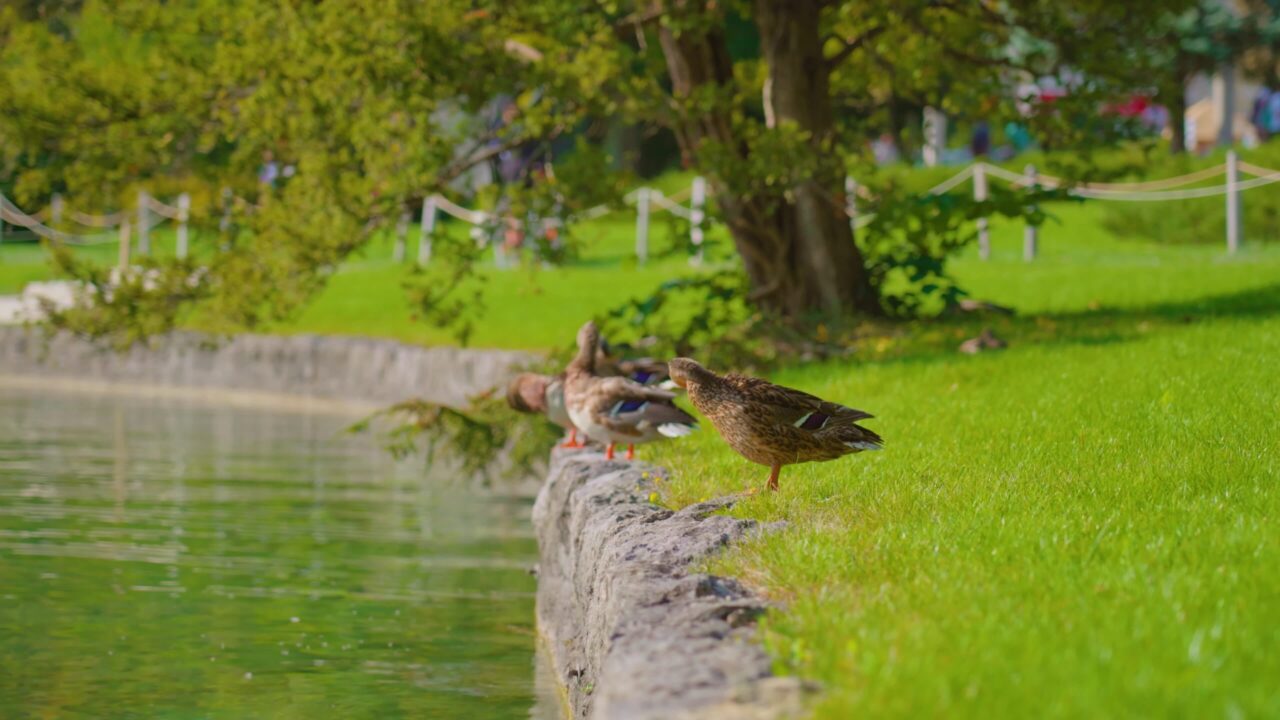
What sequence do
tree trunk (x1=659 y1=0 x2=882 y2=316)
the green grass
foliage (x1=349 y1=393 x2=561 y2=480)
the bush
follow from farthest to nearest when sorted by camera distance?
the bush < tree trunk (x1=659 y1=0 x2=882 y2=316) < foliage (x1=349 y1=393 x2=561 y2=480) < the green grass

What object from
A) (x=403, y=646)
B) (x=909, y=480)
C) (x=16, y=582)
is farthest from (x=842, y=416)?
(x=16, y=582)

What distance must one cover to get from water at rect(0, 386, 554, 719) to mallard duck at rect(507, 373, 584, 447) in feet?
3.92

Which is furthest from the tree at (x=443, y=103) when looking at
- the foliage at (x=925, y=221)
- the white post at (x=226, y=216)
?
the foliage at (x=925, y=221)

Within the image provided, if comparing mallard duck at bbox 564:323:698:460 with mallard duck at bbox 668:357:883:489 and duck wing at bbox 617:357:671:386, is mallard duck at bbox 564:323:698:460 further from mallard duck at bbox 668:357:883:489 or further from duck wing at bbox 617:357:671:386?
mallard duck at bbox 668:357:883:489

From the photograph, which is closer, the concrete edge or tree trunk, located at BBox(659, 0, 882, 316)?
the concrete edge

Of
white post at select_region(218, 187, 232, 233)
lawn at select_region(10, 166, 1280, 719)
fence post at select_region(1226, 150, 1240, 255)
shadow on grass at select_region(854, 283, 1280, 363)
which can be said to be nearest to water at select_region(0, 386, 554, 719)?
lawn at select_region(10, 166, 1280, 719)

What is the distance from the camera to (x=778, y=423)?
862 centimetres

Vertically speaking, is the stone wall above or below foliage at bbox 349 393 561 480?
above

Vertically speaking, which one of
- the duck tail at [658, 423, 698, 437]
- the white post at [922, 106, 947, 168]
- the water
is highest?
the white post at [922, 106, 947, 168]

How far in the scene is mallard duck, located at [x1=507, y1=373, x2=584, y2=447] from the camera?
13484 millimetres

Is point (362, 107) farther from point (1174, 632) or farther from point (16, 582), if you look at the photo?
point (1174, 632)

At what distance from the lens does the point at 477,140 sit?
1828cm

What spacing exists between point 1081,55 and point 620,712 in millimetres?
14619

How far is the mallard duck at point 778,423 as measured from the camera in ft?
28.4
